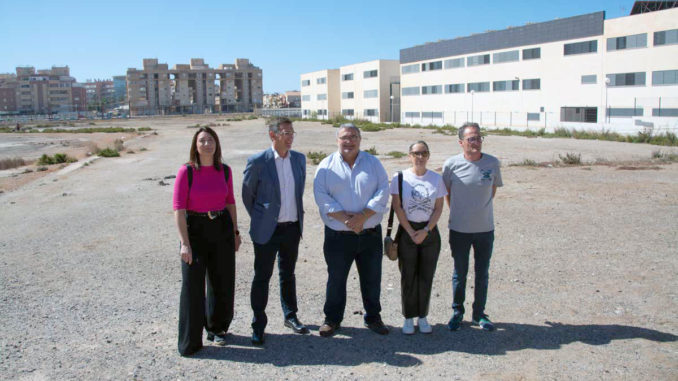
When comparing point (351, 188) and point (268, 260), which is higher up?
point (351, 188)

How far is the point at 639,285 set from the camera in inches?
226

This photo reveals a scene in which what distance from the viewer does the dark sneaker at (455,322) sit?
4.64m

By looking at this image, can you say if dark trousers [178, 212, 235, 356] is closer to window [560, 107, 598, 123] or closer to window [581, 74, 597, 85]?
window [560, 107, 598, 123]

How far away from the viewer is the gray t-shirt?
4590 mm

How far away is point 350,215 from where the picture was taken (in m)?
4.35

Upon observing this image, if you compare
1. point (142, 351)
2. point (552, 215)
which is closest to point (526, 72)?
point (552, 215)

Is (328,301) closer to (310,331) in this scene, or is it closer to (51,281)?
(310,331)

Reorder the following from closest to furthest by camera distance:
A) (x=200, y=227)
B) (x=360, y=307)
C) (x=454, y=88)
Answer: (x=200, y=227), (x=360, y=307), (x=454, y=88)

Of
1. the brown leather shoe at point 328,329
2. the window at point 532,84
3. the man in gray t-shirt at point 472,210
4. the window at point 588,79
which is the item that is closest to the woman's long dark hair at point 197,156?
the brown leather shoe at point 328,329

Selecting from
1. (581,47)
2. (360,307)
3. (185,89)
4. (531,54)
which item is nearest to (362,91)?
(531,54)

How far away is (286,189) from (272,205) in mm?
183

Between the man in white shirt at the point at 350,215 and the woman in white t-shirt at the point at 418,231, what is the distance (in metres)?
0.20

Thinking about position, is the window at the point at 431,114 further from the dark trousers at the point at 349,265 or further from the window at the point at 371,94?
the dark trousers at the point at 349,265

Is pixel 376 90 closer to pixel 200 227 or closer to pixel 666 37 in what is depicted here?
pixel 666 37
